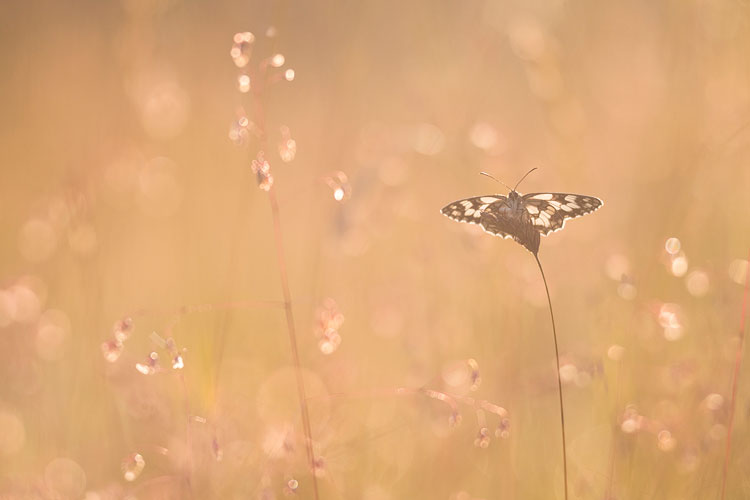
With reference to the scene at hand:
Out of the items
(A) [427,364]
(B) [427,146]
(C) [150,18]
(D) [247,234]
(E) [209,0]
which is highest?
(E) [209,0]

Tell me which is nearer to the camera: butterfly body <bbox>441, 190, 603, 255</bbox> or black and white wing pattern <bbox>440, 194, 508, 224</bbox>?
butterfly body <bbox>441, 190, 603, 255</bbox>

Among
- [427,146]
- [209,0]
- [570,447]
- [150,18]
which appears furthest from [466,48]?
[570,447]

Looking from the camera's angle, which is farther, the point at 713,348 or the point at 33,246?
the point at 33,246

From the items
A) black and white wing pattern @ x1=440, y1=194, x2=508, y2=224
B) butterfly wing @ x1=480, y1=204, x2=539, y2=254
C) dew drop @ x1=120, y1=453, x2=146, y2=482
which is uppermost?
black and white wing pattern @ x1=440, y1=194, x2=508, y2=224

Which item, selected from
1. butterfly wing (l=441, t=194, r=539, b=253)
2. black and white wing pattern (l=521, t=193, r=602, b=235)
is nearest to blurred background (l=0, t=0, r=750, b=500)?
black and white wing pattern (l=521, t=193, r=602, b=235)

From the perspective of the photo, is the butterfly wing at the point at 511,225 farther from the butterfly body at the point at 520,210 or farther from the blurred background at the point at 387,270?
the blurred background at the point at 387,270

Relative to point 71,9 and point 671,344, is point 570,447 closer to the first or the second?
point 671,344

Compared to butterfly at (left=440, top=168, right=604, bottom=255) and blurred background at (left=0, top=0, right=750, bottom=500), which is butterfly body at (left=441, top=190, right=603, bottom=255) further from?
blurred background at (left=0, top=0, right=750, bottom=500)
